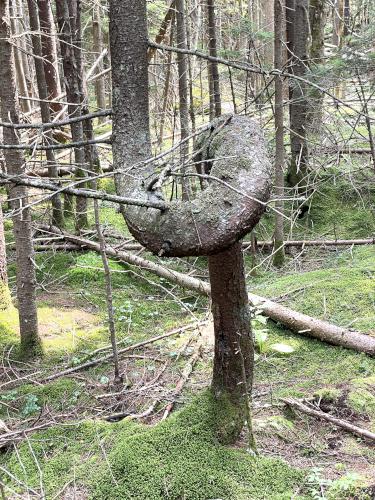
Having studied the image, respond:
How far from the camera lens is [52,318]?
261 inches

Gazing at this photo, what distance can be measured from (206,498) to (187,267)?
5.58m

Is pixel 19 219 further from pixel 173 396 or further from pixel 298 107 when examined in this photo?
pixel 298 107

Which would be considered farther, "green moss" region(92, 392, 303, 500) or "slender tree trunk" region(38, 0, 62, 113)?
"slender tree trunk" region(38, 0, 62, 113)

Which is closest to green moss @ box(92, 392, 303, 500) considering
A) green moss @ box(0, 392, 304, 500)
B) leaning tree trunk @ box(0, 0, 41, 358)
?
green moss @ box(0, 392, 304, 500)

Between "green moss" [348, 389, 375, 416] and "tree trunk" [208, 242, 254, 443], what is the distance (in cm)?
114

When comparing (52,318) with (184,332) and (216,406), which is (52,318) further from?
(216,406)

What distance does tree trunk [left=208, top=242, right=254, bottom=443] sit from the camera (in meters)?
3.26

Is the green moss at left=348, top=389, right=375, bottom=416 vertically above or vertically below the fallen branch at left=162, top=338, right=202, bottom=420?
above

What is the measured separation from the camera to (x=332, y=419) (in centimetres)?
386

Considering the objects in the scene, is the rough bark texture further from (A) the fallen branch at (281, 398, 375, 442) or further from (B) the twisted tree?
(A) the fallen branch at (281, 398, 375, 442)

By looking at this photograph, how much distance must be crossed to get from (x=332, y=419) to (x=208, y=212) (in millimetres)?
2191

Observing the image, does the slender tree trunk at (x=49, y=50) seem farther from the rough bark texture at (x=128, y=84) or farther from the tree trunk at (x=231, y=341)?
the tree trunk at (x=231, y=341)

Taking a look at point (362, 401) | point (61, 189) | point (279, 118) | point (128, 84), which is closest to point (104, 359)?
point (362, 401)

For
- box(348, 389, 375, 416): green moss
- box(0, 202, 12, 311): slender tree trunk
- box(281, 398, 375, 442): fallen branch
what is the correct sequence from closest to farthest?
box(281, 398, 375, 442): fallen branch → box(348, 389, 375, 416): green moss → box(0, 202, 12, 311): slender tree trunk
